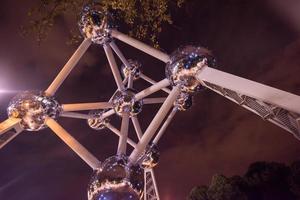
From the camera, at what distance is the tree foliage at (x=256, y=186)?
21312mm

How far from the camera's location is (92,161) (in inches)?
211

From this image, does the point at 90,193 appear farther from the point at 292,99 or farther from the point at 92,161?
the point at 292,99

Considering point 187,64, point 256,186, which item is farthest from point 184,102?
point 256,186

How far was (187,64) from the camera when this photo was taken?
5.29 metres

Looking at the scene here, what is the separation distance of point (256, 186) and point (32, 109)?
19727 millimetres

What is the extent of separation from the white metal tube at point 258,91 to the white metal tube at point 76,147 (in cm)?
210

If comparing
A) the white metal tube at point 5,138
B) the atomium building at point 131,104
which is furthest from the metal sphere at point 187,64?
the white metal tube at point 5,138

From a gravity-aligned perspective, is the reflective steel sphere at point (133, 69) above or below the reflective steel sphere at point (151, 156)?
above

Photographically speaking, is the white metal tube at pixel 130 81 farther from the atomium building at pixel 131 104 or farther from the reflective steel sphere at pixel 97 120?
the atomium building at pixel 131 104

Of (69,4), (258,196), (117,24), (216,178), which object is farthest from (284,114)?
(258,196)

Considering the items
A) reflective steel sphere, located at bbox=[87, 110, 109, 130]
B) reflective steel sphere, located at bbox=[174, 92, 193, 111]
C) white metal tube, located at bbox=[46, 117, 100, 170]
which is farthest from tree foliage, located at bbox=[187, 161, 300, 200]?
white metal tube, located at bbox=[46, 117, 100, 170]

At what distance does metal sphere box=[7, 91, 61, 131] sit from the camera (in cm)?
591

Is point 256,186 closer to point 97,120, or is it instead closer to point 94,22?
point 97,120

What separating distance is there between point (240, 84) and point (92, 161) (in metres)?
2.51
